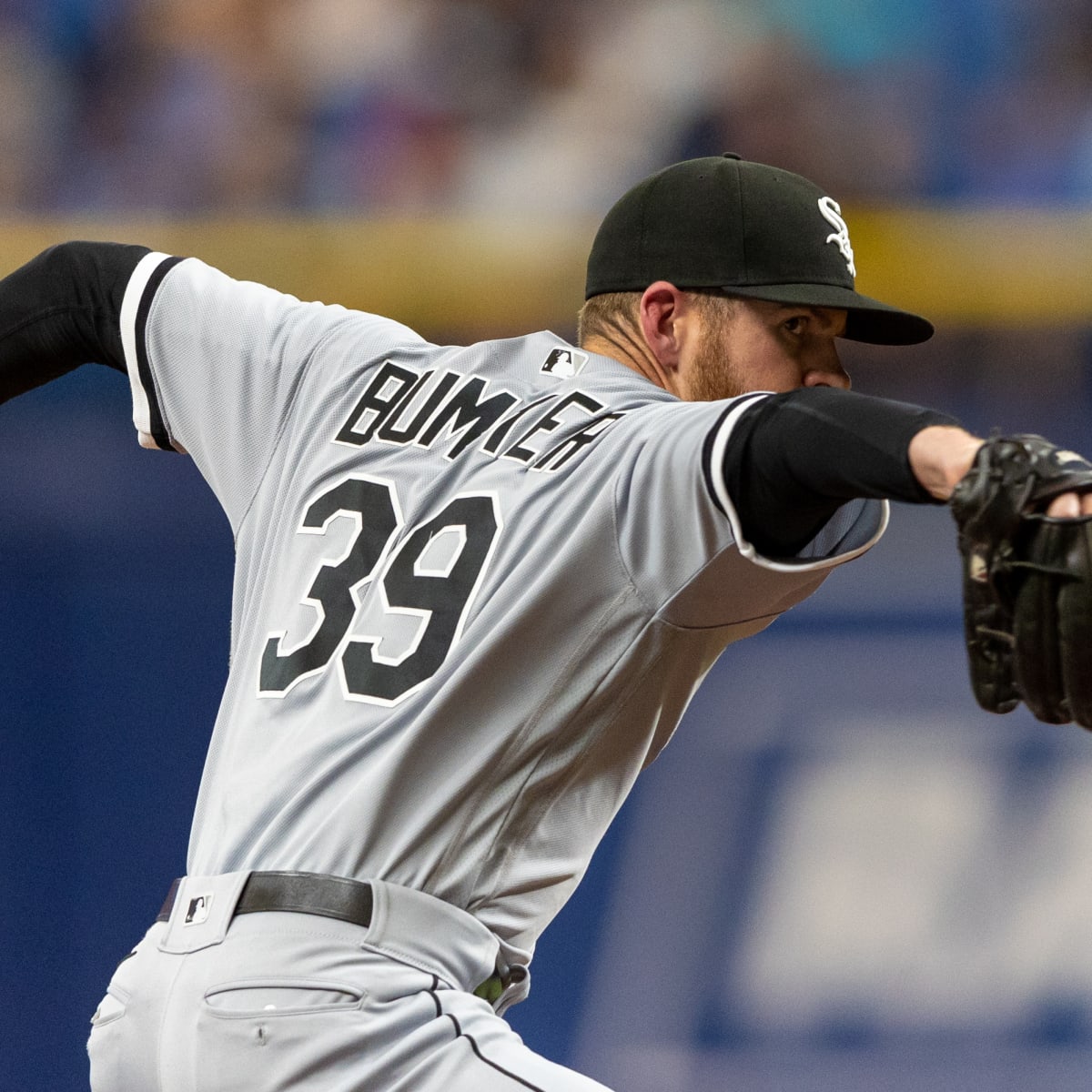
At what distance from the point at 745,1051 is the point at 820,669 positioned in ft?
2.23

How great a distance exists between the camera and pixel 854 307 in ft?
4.59

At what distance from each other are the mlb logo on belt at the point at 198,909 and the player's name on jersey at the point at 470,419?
1.31ft

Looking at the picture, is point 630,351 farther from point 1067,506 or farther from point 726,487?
point 1067,506

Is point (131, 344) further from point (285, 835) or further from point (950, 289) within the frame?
point (950, 289)

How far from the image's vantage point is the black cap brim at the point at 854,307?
54.6 inches

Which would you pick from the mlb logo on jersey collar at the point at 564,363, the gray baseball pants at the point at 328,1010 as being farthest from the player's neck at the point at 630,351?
the gray baseball pants at the point at 328,1010

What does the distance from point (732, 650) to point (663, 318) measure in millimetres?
1494

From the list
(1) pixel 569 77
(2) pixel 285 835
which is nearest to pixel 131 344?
(2) pixel 285 835

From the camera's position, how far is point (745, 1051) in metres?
2.64

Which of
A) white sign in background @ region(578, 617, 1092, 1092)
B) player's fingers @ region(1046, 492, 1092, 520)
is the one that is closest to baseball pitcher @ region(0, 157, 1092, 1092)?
player's fingers @ region(1046, 492, 1092, 520)

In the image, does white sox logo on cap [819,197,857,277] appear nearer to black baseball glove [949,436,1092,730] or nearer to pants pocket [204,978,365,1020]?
black baseball glove [949,436,1092,730]

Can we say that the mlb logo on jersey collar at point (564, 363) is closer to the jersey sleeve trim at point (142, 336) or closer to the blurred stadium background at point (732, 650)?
the jersey sleeve trim at point (142, 336)

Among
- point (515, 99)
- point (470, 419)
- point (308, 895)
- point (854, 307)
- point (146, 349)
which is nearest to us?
point (308, 895)

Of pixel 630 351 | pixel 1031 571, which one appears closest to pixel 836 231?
pixel 630 351
